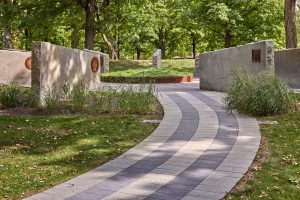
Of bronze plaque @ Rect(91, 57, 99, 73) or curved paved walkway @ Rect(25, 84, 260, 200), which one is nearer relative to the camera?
curved paved walkway @ Rect(25, 84, 260, 200)

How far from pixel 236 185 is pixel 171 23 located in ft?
120

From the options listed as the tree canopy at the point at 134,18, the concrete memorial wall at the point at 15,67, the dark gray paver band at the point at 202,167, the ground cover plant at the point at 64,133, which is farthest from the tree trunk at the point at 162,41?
the dark gray paver band at the point at 202,167

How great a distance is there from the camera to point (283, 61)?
17000 millimetres

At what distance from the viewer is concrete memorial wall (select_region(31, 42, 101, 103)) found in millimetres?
10984

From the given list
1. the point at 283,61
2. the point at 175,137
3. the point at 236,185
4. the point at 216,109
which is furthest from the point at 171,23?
the point at 236,185

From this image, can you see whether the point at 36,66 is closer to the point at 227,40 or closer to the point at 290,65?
the point at 290,65

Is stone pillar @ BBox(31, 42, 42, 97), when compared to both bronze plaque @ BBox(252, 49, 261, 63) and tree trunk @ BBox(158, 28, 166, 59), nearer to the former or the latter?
bronze plaque @ BBox(252, 49, 261, 63)

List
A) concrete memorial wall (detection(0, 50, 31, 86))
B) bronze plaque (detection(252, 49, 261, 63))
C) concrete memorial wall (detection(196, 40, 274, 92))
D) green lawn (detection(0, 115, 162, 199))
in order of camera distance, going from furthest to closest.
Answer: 1. concrete memorial wall (detection(0, 50, 31, 86))
2. bronze plaque (detection(252, 49, 261, 63))
3. concrete memorial wall (detection(196, 40, 274, 92))
4. green lawn (detection(0, 115, 162, 199))

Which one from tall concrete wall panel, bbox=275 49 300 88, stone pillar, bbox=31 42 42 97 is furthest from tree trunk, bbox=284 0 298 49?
stone pillar, bbox=31 42 42 97

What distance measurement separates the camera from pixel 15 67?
1780 cm

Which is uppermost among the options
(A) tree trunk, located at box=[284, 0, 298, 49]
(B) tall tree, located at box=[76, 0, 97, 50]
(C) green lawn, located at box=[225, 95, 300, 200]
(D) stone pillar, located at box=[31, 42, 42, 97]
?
(B) tall tree, located at box=[76, 0, 97, 50]

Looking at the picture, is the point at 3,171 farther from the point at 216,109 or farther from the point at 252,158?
the point at 216,109

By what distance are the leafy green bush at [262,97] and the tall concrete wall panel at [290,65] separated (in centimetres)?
643

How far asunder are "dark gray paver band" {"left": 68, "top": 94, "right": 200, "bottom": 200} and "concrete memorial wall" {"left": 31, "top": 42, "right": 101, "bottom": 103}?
419cm
